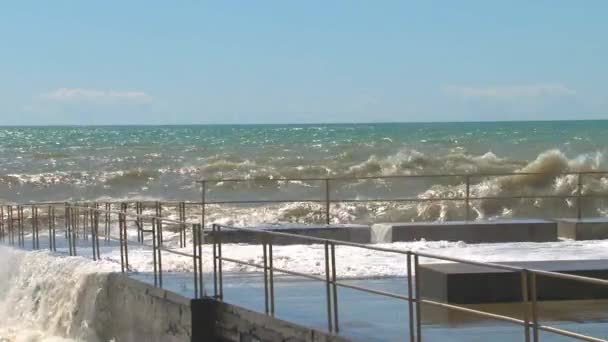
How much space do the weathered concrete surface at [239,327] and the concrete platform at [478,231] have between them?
835 cm

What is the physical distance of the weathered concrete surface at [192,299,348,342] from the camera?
8969 millimetres

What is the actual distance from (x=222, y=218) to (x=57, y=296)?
19513 millimetres

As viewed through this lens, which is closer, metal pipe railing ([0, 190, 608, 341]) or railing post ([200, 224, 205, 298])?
metal pipe railing ([0, 190, 608, 341])

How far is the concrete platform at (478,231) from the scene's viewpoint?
1834 cm

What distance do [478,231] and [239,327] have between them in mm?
9069

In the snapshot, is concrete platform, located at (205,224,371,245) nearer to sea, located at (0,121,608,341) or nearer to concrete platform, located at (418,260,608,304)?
sea, located at (0,121,608,341)

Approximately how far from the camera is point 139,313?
39.3 ft

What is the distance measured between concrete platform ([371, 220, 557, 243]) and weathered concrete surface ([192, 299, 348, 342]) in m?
8.35

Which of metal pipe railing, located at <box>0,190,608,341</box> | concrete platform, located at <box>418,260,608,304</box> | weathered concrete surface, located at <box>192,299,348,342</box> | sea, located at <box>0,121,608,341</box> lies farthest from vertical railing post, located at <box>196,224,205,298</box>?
concrete platform, located at <box>418,260,608,304</box>

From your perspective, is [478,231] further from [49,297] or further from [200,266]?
[200,266]

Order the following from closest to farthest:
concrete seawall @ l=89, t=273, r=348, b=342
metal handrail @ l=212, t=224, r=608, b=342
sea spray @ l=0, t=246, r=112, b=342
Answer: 1. metal handrail @ l=212, t=224, r=608, b=342
2. concrete seawall @ l=89, t=273, r=348, b=342
3. sea spray @ l=0, t=246, r=112, b=342

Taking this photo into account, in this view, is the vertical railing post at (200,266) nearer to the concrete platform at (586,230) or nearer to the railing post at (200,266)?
the railing post at (200,266)

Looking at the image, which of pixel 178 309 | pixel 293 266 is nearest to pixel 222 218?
pixel 293 266

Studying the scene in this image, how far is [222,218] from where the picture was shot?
111 feet
